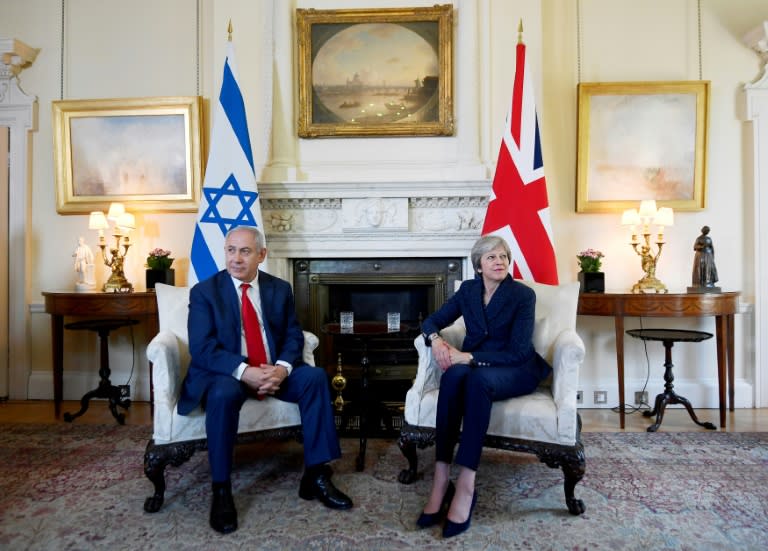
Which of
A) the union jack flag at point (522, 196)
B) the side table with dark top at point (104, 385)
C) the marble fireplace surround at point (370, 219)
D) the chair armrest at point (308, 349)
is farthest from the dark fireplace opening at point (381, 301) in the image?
the side table with dark top at point (104, 385)

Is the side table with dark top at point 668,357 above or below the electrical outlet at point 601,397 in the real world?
above

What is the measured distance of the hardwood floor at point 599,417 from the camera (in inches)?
139

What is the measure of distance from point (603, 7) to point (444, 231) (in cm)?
223

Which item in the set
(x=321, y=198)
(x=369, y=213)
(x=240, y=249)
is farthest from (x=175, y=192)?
(x=240, y=249)

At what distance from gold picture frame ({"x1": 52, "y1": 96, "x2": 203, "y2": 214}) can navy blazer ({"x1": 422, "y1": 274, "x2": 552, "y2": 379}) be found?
106 inches

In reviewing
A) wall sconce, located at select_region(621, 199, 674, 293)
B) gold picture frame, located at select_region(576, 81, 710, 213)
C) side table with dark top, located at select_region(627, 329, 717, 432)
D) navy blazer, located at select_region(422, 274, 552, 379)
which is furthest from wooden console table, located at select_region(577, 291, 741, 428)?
navy blazer, located at select_region(422, 274, 552, 379)

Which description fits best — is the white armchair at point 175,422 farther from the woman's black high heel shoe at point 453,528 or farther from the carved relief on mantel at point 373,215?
the carved relief on mantel at point 373,215

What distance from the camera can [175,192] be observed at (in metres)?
4.27

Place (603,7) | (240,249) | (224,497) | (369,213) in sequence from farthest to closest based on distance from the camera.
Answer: (603,7) < (369,213) < (240,249) < (224,497)

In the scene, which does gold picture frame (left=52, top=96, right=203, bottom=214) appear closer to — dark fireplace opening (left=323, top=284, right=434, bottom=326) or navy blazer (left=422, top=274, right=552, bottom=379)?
dark fireplace opening (left=323, top=284, right=434, bottom=326)

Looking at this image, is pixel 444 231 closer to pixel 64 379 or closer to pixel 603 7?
pixel 603 7

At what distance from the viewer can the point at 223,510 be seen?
2.13 metres

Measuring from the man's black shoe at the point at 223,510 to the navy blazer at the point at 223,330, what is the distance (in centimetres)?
37

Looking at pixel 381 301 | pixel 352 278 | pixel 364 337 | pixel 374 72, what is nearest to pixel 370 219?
pixel 352 278
